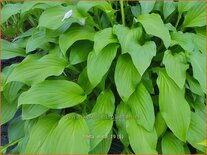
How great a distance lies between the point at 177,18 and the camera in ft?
6.09

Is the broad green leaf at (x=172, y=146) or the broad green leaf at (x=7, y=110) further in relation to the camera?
the broad green leaf at (x=7, y=110)

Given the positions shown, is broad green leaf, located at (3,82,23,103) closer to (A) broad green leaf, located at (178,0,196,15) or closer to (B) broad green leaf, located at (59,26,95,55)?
(B) broad green leaf, located at (59,26,95,55)

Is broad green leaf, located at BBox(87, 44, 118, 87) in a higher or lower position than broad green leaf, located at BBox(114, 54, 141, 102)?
higher

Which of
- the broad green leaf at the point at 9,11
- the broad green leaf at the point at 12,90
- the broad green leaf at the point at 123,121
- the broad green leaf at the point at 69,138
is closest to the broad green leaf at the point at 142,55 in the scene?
the broad green leaf at the point at 123,121

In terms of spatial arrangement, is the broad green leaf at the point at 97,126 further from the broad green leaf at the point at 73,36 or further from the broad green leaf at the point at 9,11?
the broad green leaf at the point at 9,11

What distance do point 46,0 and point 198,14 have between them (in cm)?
77

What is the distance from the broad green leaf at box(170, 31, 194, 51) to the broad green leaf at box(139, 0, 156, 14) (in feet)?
0.60

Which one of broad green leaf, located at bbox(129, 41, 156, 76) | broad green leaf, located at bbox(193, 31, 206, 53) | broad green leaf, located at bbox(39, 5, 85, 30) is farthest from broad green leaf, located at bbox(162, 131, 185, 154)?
broad green leaf, located at bbox(39, 5, 85, 30)

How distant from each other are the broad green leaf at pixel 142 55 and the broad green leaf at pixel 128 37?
2cm

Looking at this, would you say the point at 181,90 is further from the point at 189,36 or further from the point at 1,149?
the point at 1,149

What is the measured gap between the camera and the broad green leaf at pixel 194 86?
1509 millimetres

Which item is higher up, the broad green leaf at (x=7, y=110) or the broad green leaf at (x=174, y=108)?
the broad green leaf at (x=174, y=108)

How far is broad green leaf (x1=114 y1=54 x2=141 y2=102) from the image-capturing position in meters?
1.42

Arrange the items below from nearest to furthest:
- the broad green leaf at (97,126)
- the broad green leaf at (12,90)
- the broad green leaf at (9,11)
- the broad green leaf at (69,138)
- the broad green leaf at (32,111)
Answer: the broad green leaf at (69,138)
the broad green leaf at (97,126)
the broad green leaf at (32,111)
the broad green leaf at (12,90)
the broad green leaf at (9,11)
